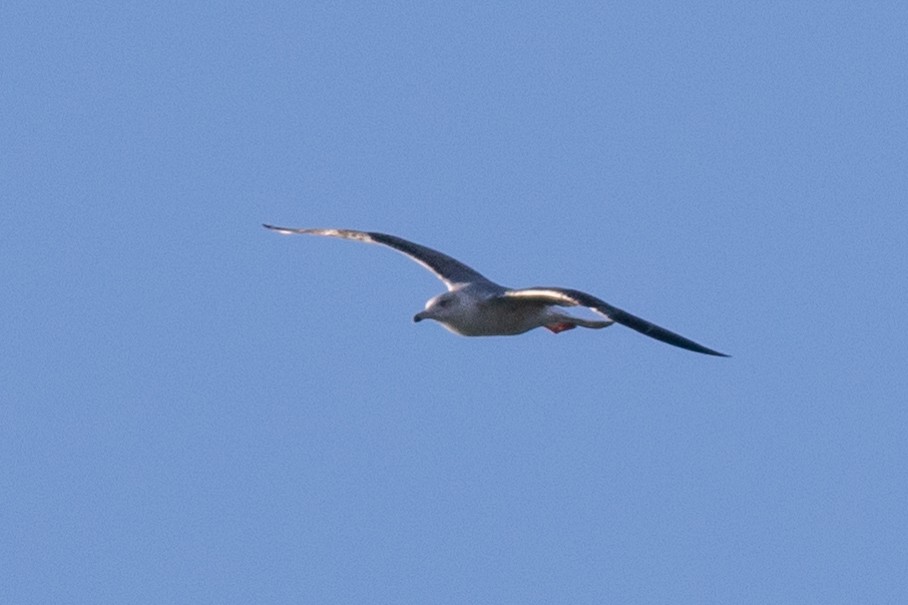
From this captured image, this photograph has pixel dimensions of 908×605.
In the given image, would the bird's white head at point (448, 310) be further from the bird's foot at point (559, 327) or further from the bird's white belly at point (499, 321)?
the bird's foot at point (559, 327)

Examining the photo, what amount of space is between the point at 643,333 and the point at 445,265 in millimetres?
5766

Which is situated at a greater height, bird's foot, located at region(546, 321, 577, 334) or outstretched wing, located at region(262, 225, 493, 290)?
outstretched wing, located at region(262, 225, 493, 290)

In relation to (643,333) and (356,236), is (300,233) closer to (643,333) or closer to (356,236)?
(356,236)

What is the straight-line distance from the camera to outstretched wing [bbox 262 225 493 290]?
25266 mm

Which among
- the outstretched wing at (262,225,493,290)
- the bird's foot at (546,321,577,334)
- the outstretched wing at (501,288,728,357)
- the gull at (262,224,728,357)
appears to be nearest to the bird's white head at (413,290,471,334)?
the gull at (262,224,728,357)

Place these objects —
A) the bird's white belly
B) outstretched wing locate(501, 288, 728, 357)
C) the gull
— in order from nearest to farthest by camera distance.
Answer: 1. outstretched wing locate(501, 288, 728, 357)
2. the gull
3. the bird's white belly

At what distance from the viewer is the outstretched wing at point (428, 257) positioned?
2527 cm

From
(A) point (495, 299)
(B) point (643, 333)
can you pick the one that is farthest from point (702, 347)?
(A) point (495, 299)

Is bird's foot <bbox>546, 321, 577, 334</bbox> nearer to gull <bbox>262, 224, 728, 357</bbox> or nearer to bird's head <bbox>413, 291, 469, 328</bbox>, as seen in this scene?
gull <bbox>262, 224, 728, 357</bbox>

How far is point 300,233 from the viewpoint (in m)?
27.9

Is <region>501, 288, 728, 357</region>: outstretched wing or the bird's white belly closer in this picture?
<region>501, 288, 728, 357</region>: outstretched wing

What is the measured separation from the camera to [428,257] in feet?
85.5

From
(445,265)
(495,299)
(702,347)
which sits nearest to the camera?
(702,347)

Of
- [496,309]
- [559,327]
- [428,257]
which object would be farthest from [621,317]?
[428,257]
